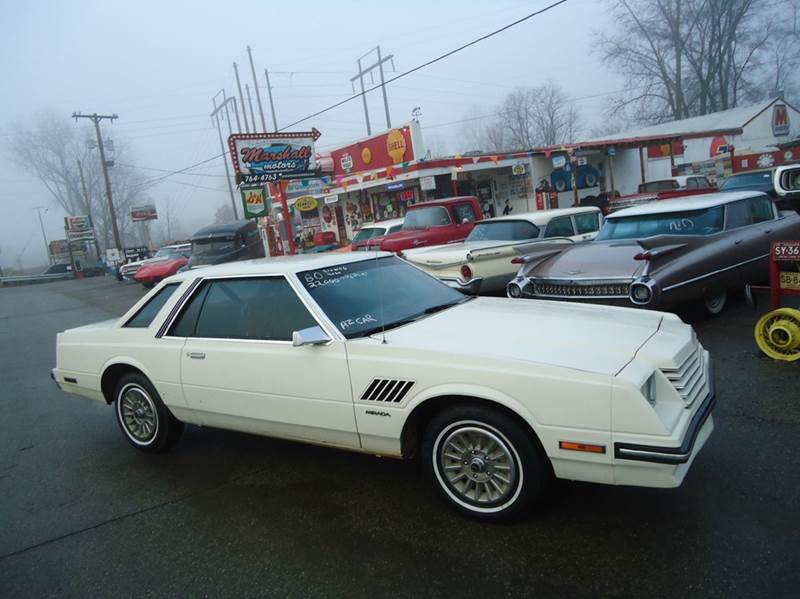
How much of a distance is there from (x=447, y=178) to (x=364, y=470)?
62.5ft

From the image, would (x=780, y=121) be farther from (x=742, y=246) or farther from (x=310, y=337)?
(x=310, y=337)

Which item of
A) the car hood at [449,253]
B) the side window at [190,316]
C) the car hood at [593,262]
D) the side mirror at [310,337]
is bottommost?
the car hood at [593,262]

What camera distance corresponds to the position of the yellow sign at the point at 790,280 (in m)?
4.98

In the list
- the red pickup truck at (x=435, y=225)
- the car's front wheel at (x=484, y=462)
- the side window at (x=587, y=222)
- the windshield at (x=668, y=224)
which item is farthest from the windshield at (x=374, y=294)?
the red pickup truck at (x=435, y=225)

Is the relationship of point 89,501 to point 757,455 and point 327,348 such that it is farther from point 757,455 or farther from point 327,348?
point 757,455

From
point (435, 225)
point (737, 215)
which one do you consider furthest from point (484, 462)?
point (435, 225)

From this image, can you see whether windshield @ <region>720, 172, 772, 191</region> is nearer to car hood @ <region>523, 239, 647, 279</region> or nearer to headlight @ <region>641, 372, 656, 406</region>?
car hood @ <region>523, 239, 647, 279</region>

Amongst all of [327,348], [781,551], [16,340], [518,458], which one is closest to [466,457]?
[518,458]

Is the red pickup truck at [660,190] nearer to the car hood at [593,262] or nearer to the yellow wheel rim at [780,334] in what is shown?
the car hood at [593,262]

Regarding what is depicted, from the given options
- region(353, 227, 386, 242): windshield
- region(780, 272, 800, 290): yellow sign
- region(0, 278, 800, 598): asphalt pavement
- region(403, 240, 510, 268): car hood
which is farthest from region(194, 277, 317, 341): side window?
region(353, 227, 386, 242): windshield

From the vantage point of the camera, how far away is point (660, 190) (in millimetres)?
19703

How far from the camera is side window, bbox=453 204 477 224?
1239cm

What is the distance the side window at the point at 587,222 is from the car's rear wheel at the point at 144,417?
764 centimetres

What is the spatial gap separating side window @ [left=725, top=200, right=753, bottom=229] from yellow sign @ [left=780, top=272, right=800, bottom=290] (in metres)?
1.90
